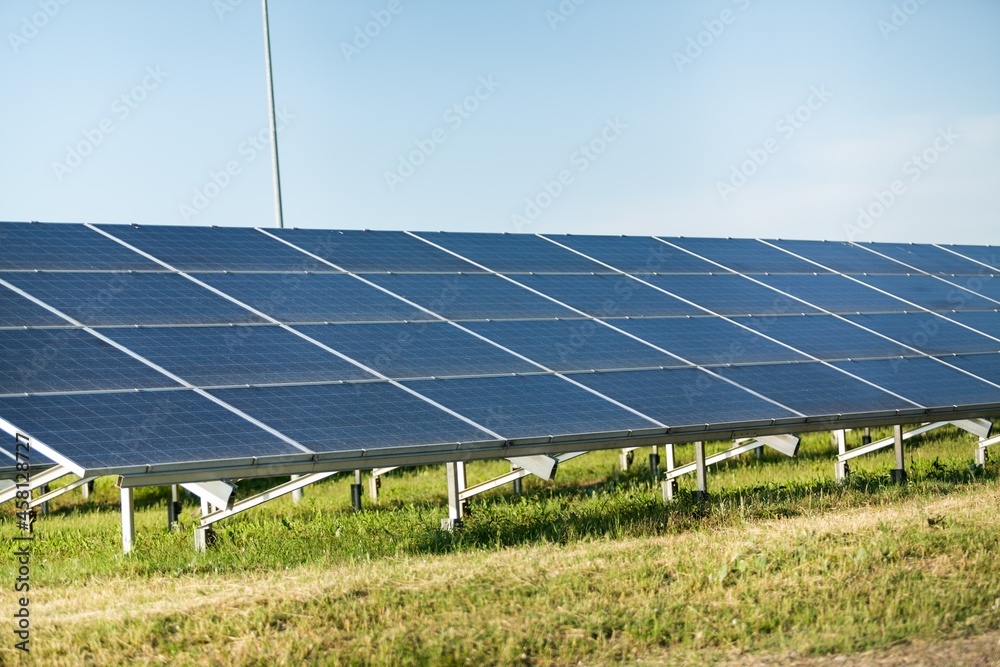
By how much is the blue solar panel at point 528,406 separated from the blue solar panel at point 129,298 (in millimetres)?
3180

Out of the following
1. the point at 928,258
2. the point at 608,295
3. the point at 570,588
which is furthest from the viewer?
the point at 928,258

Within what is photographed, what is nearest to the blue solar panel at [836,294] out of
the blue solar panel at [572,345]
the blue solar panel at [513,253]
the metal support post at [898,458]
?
the metal support post at [898,458]

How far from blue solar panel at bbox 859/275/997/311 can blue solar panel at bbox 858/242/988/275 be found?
3.88 feet

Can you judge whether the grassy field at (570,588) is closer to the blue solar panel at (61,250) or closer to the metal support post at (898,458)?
the metal support post at (898,458)

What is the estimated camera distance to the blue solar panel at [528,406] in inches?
557

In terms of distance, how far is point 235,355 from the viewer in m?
14.7

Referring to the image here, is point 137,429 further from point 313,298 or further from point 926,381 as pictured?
point 926,381

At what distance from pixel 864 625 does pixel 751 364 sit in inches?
305

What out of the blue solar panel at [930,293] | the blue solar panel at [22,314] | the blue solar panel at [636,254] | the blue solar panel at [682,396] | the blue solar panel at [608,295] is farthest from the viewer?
the blue solar panel at [930,293]

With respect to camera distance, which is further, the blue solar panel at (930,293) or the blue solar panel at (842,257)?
the blue solar panel at (842,257)

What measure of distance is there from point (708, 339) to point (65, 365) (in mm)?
9675

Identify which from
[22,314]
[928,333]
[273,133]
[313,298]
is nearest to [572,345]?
[313,298]

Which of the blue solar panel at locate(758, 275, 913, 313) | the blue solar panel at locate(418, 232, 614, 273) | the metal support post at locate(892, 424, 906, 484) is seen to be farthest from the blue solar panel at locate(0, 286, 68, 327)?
the blue solar panel at locate(758, 275, 913, 313)

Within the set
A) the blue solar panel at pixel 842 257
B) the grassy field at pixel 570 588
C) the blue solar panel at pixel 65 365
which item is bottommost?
the grassy field at pixel 570 588
